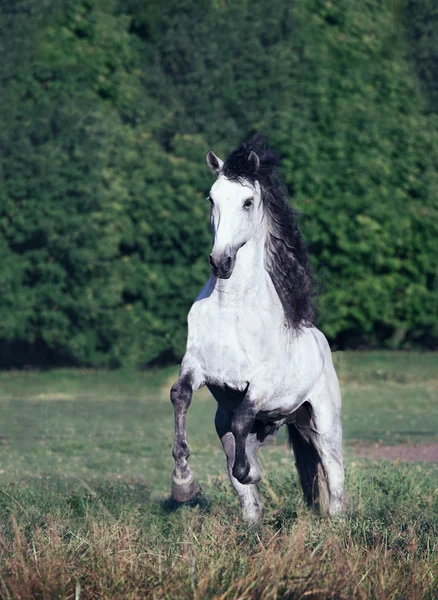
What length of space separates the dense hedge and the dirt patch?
25.1 feet

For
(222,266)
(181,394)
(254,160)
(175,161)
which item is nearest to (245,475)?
(181,394)

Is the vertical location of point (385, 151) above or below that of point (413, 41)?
below

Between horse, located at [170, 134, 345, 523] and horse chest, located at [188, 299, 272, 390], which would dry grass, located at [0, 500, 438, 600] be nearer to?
horse, located at [170, 134, 345, 523]

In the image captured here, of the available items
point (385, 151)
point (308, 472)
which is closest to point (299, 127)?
point (385, 151)

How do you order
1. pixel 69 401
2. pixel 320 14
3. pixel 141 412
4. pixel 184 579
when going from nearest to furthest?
pixel 184 579 < pixel 141 412 < pixel 69 401 < pixel 320 14

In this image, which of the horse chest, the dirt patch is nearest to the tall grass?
the horse chest

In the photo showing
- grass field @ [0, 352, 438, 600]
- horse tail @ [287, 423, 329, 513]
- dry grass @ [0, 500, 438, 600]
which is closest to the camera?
dry grass @ [0, 500, 438, 600]

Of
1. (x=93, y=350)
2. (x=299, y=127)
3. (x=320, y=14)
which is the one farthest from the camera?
(x=320, y=14)

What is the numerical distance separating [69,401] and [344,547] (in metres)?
13.1

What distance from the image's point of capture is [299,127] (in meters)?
22.2

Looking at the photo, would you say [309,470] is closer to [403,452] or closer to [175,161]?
[403,452]

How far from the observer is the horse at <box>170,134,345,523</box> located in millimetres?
6203

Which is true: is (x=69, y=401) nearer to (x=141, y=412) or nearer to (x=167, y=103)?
(x=141, y=412)

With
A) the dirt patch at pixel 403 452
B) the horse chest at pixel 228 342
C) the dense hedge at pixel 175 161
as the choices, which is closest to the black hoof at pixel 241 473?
the horse chest at pixel 228 342
